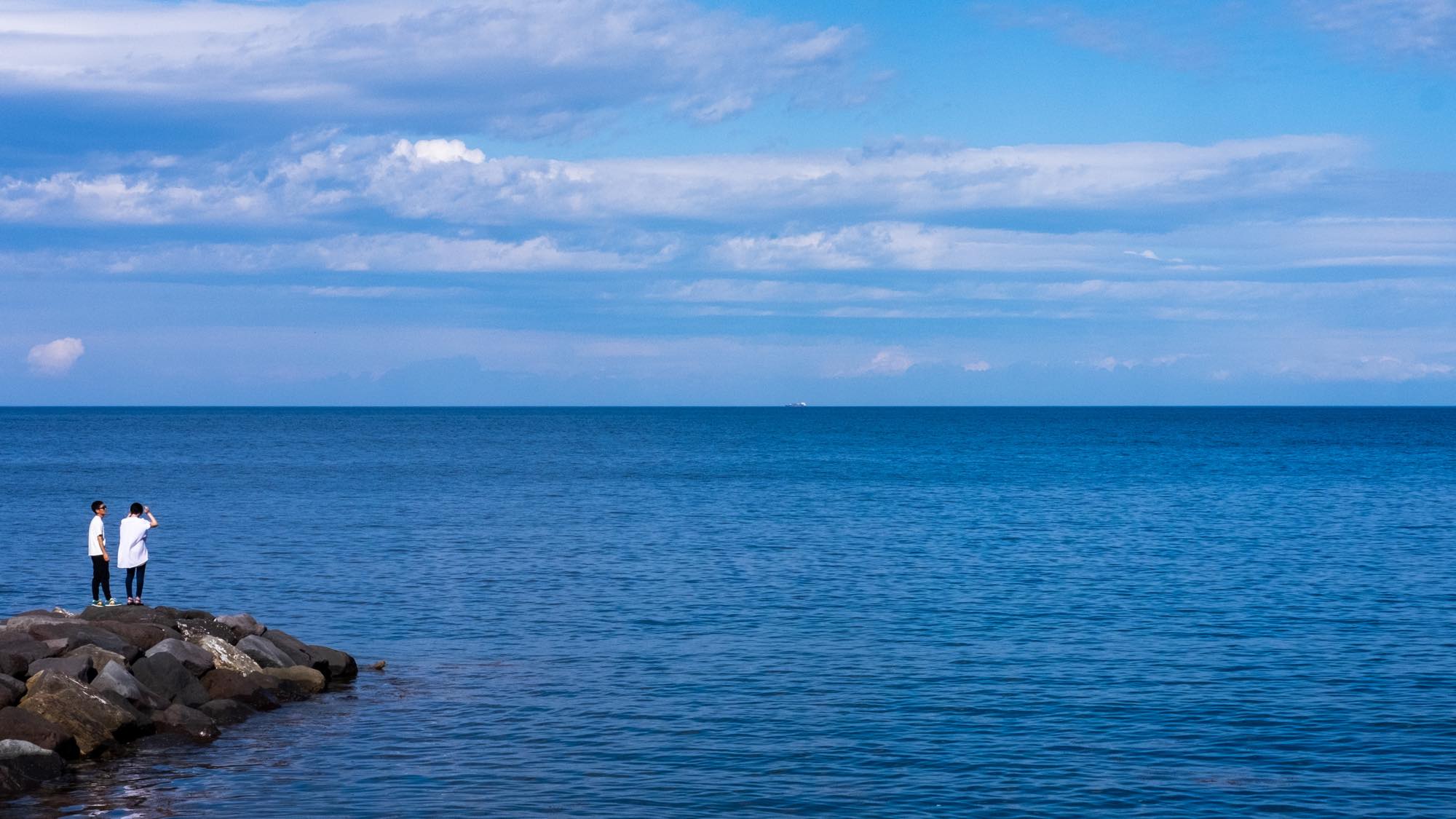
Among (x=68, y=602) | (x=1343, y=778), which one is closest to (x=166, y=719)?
(x=68, y=602)

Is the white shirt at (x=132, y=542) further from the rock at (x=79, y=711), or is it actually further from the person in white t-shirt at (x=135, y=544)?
the rock at (x=79, y=711)

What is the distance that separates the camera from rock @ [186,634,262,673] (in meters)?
25.0

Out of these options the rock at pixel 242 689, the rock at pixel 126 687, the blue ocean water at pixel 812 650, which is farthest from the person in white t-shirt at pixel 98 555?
the rock at pixel 126 687

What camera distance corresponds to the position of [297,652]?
26.4 m

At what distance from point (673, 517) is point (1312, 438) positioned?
414ft

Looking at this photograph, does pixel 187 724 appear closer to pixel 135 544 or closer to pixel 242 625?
pixel 242 625

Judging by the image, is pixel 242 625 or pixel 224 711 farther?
pixel 242 625

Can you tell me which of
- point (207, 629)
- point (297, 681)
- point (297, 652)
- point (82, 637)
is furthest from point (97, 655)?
point (297, 652)

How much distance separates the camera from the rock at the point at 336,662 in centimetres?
2641

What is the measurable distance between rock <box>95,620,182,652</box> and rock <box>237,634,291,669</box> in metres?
1.20

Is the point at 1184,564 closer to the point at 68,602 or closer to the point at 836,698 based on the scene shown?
the point at 836,698

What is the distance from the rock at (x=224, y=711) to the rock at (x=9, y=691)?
9.48 ft

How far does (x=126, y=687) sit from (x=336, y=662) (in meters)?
4.62

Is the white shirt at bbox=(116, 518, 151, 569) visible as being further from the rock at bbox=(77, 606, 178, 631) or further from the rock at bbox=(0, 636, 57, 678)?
the rock at bbox=(0, 636, 57, 678)
